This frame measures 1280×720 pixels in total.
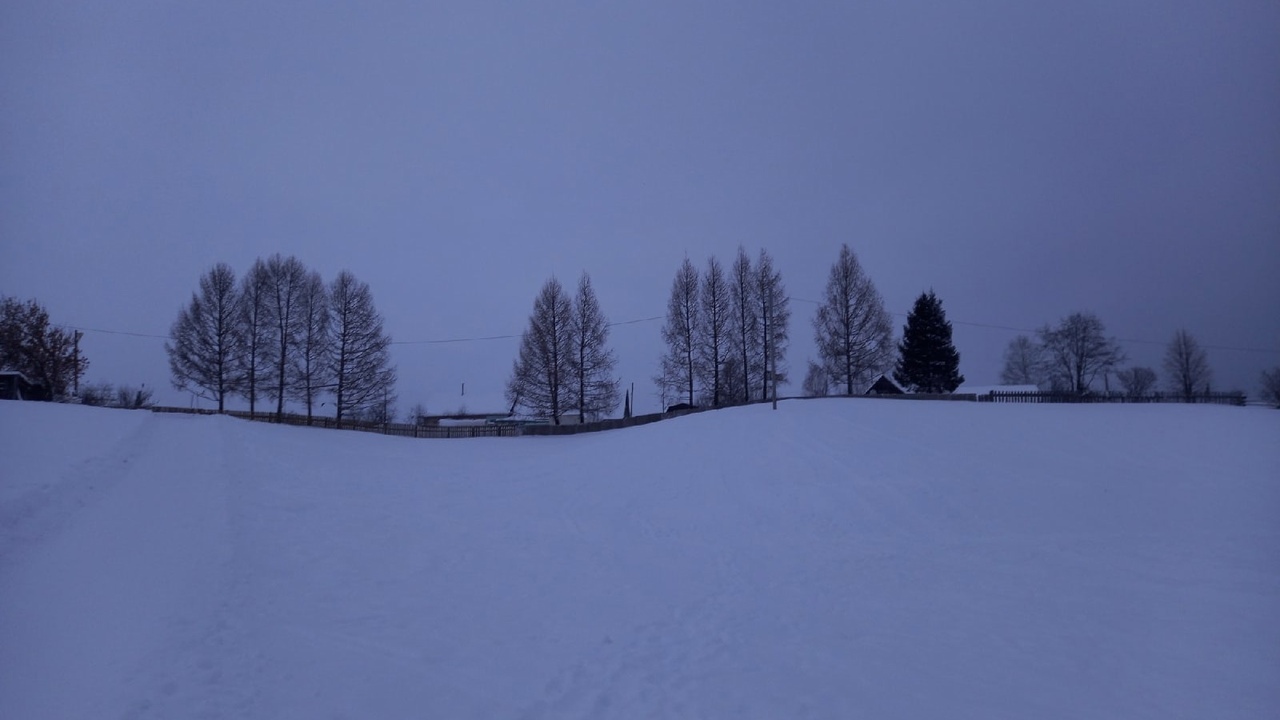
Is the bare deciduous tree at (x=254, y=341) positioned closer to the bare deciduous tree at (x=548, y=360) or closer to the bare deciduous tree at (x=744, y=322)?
the bare deciduous tree at (x=548, y=360)

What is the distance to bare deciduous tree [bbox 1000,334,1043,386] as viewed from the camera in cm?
6719

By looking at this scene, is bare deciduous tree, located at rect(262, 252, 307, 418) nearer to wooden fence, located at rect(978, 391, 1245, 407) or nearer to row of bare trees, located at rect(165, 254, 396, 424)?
row of bare trees, located at rect(165, 254, 396, 424)

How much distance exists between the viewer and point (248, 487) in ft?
46.2

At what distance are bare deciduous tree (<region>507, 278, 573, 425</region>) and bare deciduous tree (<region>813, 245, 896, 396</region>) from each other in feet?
60.6

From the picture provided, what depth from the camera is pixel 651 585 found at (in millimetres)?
9523

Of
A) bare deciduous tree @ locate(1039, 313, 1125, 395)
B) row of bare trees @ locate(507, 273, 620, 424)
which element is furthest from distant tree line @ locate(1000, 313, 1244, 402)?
row of bare trees @ locate(507, 273, 620, 424)

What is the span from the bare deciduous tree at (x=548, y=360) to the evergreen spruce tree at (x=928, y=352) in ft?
83.9

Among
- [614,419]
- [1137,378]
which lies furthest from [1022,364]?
[614,419]

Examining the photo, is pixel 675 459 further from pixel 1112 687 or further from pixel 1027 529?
pixel 1112 687

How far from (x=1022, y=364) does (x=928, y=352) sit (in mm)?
30784

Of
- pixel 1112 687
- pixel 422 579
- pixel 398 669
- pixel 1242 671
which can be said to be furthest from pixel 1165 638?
pixel 422 579

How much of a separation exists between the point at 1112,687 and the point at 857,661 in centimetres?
234

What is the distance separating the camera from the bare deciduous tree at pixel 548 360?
4516 centimetres

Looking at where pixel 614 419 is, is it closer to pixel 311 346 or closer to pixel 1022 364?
pixel 311 346
